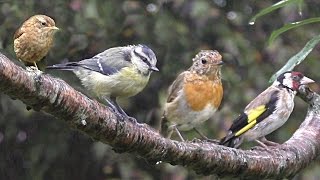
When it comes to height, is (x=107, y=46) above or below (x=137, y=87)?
below

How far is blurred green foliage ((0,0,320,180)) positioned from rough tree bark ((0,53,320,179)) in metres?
1.37

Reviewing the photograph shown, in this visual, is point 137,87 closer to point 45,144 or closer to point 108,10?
point 108,10

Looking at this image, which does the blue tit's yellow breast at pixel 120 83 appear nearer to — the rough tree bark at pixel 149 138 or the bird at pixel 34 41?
the bird at pixel 34 41

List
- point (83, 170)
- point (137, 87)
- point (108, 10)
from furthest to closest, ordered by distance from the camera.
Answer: point (83, 170)
point (108, 10)
point (137, 87)

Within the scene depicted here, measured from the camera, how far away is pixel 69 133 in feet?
16.8

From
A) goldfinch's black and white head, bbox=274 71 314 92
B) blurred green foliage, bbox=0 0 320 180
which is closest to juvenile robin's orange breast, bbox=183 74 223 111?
goldfinch's black and white head, bbox=274 71 314 92

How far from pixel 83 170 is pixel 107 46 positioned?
84 centimetres

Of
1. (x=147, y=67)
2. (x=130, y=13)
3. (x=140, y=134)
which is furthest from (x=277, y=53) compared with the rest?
(x=140, y=134)

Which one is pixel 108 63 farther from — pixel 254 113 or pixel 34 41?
pixel 254 113

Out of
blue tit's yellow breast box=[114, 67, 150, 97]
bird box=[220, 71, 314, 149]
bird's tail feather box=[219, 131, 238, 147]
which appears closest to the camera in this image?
blue tit's yellow breast box=[114, 67, 150, 97]

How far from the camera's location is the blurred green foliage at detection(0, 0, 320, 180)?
477 cm

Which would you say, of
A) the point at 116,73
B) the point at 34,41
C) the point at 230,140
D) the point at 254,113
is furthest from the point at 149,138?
the point at 254,113

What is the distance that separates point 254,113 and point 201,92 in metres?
0.27

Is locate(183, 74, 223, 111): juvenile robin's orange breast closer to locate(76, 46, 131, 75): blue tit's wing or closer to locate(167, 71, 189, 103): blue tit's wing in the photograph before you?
locate(167, 71, 189, 103): blue tit's wing
